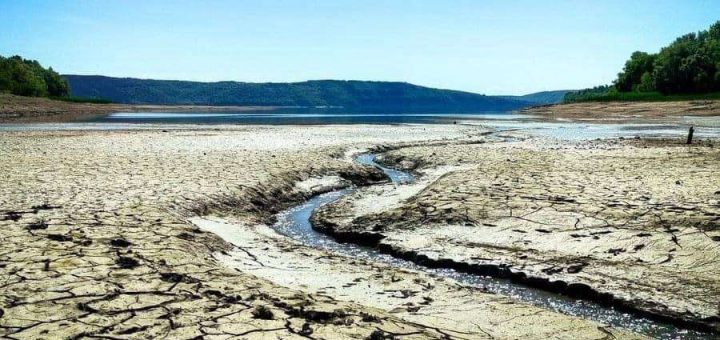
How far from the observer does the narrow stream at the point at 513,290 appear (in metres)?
5.45

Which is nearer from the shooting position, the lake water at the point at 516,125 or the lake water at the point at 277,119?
the lake water at the point at 516,125

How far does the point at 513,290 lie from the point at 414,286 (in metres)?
1.28

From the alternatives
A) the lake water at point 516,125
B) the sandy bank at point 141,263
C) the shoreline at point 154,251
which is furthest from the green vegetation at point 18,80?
the sandy bank at point 141,263

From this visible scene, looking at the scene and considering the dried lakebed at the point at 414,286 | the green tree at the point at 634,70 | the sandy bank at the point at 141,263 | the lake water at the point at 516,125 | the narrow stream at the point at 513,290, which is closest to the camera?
the sandy bank at the point at 141,263

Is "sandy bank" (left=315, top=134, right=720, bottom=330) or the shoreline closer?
the shoreline

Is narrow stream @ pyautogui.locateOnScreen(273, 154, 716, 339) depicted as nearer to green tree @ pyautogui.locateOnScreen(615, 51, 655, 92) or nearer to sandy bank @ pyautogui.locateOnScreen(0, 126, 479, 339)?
sandy bank @ pyautogui.locateOnScreen(0, 126, 479, 339)

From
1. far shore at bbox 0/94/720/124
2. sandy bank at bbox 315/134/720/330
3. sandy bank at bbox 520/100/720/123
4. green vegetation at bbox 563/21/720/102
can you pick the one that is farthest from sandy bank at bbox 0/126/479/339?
green vegetation at bbox 563/21/720/102

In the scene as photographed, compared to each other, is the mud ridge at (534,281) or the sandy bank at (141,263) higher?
the sandy bank at (141,263)

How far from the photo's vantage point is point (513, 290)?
263 inches

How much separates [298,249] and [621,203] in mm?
5762

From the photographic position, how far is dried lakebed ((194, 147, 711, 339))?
17.5 feet

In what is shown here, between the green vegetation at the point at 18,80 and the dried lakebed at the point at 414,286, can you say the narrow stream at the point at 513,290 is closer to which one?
the dried lakebed at the point at 414,286

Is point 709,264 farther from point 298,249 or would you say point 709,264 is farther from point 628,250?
point 298,249

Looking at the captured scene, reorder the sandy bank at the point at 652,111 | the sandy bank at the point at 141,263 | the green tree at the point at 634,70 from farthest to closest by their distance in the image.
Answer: the green tree at the point at 634,70 → the sandy bank at the point at 652,111 → the sandy bank at the point at 141,263
